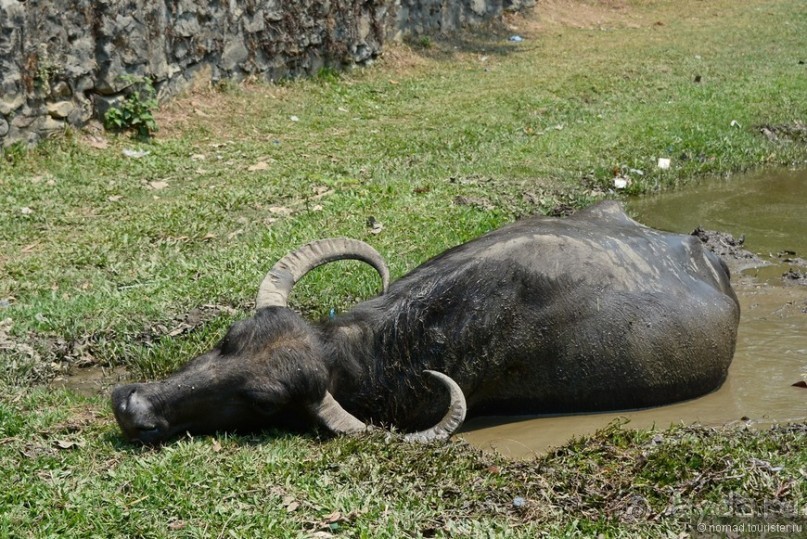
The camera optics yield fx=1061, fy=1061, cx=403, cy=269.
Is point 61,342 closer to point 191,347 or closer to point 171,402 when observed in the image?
point 191,347

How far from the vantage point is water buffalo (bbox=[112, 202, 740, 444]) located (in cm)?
539

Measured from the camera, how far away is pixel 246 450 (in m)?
5.17

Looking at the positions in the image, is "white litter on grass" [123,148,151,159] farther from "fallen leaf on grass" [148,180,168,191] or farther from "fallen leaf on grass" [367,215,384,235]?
"fallen leaf on grass" [367,215,384,235]

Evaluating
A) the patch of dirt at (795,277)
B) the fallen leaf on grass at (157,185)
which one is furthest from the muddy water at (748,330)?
the fallen leaf on grass at (157,185)

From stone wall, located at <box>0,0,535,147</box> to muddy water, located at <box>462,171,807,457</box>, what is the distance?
19.7 feet

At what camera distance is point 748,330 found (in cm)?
743

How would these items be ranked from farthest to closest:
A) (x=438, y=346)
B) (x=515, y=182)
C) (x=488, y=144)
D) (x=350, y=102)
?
1. (x=350, y=102)
2. (x=488, y=144)
3. (x=515, y=182)
4. (x=438, y=346)

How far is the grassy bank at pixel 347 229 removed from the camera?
4.60 meters

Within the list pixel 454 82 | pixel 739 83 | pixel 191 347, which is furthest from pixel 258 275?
pixel 739 83

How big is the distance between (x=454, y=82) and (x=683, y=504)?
1224cm

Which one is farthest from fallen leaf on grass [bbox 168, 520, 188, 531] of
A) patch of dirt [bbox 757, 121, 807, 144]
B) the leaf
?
patch of dirt [bbox 757, 121, 807, 144]

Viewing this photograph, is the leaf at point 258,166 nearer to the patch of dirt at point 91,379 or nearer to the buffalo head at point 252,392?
the patch of dirt at point 91,379

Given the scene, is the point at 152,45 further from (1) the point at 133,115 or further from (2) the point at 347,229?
(2) the point at 347,229

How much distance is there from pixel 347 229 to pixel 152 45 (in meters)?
5.06
